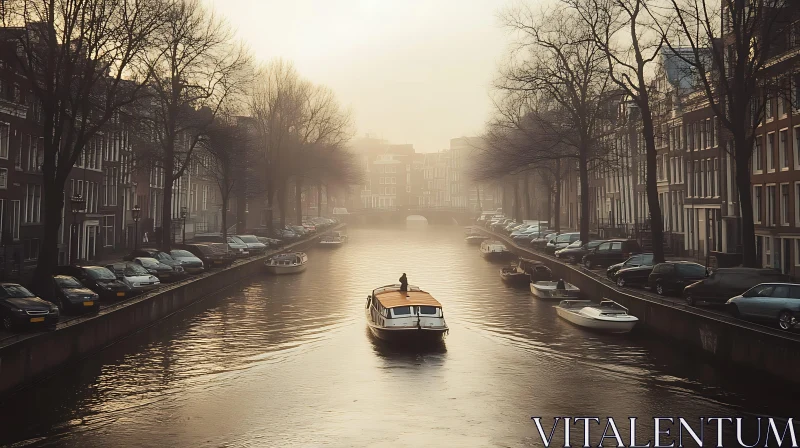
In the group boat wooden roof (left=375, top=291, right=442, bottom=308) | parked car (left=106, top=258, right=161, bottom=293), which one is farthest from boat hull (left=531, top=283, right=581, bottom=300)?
parked car (left=106, top=258, right=161, bottom=293)

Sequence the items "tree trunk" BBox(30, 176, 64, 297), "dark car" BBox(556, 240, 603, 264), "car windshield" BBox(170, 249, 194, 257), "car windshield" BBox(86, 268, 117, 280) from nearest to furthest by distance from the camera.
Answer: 1. "tree trunk" BBox(30, 176, 64, 297)
2. "car windshield" BBox(86, 268, 117, 280)
3. "car windshield" BBox(170, 249, 194, 257)
4. "dark car" BBox(556, 240, 603, 264)

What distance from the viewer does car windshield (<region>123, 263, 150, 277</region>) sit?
4359cm

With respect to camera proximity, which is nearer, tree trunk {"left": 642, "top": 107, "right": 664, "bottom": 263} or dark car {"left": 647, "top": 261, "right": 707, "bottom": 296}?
dark car {"left": 647, "top": 261, "right": 707, "bottom": 296}

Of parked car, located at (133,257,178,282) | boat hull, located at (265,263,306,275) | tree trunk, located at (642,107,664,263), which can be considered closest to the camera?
tree trunk, located at (642,107,664,263)

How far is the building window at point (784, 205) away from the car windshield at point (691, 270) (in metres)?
12.8

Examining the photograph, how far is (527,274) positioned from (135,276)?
27776mm

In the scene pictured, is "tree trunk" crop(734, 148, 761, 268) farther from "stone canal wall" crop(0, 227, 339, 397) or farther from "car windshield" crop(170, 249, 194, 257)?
"car windshield" crop(170, 249, 194, 257)

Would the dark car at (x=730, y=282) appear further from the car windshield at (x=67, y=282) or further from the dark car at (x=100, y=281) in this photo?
the car windshield at (x=67, y=282)

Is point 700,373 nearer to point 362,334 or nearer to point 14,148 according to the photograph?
point 362,334

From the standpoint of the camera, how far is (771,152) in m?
51.8

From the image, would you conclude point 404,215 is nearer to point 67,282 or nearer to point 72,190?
point 72,190

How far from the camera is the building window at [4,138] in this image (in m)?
49.5

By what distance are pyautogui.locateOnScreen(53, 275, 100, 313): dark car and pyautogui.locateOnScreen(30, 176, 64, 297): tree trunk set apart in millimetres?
721

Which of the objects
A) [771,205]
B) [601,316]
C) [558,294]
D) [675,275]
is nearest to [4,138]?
[558,294]
